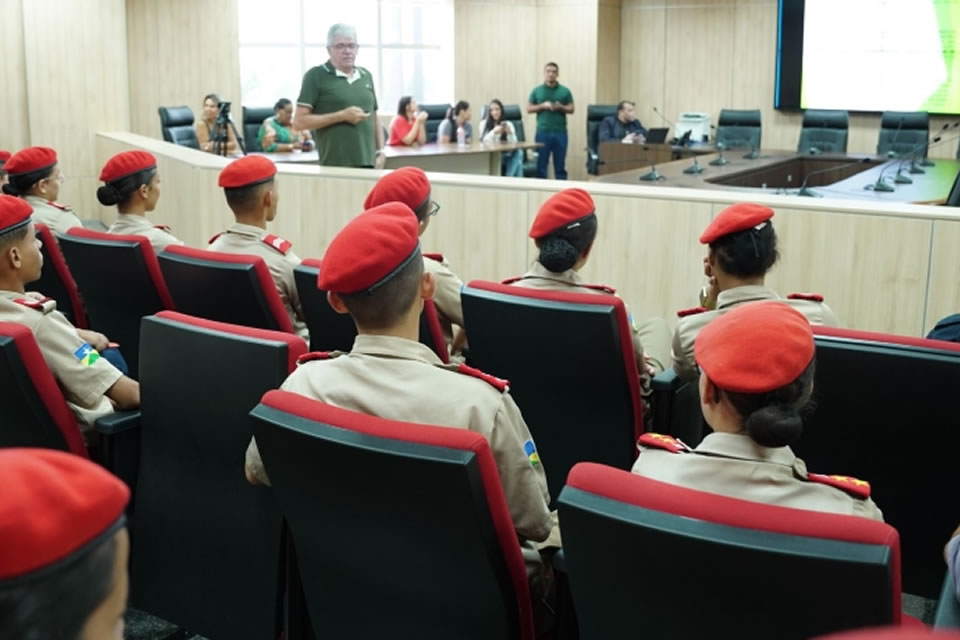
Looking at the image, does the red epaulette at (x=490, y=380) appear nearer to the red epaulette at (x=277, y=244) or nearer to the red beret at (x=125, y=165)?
the red epaulette at (x=277, y=244)

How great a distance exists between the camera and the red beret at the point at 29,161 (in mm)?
4715

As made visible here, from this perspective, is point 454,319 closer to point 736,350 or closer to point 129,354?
point 129,354

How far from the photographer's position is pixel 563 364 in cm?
260

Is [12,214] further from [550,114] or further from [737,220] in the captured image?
[550,114]

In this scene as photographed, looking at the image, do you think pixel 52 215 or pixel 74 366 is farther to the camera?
pixel 52 215

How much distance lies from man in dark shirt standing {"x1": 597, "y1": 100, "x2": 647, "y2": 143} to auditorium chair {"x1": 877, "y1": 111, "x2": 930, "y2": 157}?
103 inches

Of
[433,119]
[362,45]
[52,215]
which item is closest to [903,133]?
[433,119]

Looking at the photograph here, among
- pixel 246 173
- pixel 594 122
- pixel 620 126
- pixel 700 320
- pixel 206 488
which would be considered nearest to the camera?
pixel 206 488

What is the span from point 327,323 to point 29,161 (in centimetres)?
225

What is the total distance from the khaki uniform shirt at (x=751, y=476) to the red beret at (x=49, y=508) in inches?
37.7

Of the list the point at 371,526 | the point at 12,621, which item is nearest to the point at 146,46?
the point at 371,526

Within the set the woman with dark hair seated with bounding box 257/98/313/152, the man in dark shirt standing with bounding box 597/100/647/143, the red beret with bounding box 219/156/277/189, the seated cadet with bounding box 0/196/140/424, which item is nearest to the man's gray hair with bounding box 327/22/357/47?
the red beret with bounding box 219/156/277/189

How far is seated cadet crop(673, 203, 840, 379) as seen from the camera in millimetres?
2762

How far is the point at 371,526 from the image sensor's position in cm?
167
